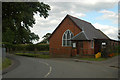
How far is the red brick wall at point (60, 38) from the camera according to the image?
25389 mm

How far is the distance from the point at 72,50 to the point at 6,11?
43.2ft

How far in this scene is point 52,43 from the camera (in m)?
31.2

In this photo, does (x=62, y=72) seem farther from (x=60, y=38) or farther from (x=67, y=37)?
(x=60, y=38)

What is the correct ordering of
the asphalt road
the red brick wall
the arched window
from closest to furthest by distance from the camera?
the asphalt road < the red brick wall < the arched window

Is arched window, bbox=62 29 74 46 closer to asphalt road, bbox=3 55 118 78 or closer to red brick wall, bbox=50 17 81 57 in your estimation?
red brick wall, bbox=50 17 81 57

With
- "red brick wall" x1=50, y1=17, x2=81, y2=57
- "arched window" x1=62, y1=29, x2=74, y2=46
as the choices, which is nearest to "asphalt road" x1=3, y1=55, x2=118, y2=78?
"red brick wall" x1=50, y1=17, x2=81, y2=57

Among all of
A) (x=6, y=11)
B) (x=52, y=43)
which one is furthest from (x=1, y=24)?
(x=52, y=43)

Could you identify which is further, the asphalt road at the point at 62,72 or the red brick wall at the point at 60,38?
the red brick wall at the point at 60,38

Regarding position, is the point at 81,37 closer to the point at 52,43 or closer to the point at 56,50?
the point at 56,50

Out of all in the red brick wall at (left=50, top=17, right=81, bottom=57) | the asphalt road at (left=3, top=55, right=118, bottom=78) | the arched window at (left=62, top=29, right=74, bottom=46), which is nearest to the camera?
the asphalt road at (left=3, top=55, right=118, bottom=78)

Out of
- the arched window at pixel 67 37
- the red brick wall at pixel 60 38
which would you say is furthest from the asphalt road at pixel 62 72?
the arched window at pixel 67 37

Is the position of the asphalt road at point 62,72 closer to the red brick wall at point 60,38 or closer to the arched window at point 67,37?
the red brick wall at point 60,38

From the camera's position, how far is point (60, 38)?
2989 centimetres

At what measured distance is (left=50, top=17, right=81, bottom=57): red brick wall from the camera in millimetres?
25389
